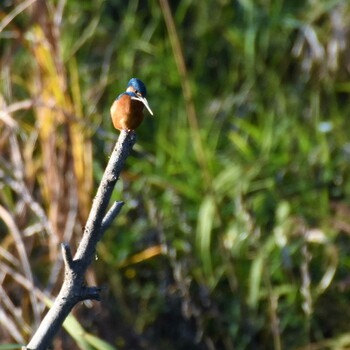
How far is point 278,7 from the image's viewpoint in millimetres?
4367

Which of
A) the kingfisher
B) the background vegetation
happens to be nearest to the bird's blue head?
the kingfisher

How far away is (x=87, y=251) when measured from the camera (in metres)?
1.21

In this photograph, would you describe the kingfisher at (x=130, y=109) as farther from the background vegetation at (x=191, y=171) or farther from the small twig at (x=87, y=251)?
the background vegetation at (x=191, y=171)

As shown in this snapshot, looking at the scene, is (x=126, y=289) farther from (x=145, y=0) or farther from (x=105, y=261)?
(x=145, y=0)

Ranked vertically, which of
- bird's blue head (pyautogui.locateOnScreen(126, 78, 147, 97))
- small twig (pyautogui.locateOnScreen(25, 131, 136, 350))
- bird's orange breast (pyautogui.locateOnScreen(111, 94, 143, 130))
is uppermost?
bird's blue head (pyautogui.locateOnScreen(126, 78, 147, 97))

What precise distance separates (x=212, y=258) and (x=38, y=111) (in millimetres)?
837

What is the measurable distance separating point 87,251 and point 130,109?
0.19 metres

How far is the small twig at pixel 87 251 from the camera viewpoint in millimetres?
1178

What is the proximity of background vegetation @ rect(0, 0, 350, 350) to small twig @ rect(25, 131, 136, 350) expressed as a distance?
1.38m

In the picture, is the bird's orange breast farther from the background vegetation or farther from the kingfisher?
the background vegetation

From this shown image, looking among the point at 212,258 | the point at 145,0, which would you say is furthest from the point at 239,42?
the point at 212,258

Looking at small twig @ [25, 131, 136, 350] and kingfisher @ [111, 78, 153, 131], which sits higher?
kingfisher @ [111, 78, 153, 131]

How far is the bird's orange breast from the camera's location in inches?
47.8

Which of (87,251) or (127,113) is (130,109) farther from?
(87,251)
